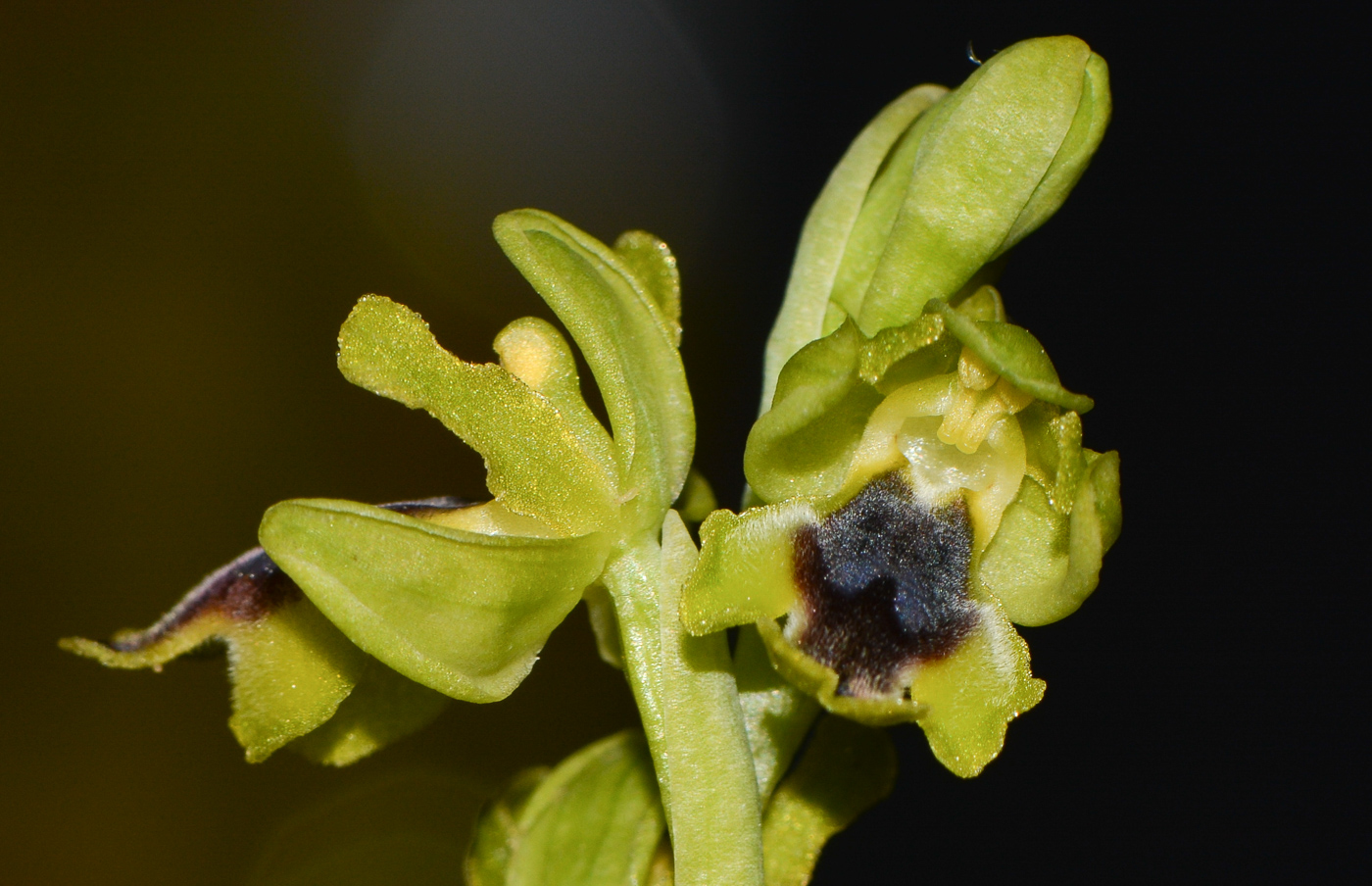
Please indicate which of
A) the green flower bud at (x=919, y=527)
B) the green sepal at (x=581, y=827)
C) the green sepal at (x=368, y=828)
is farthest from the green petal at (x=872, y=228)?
the green sepal at (x=368, y=828)

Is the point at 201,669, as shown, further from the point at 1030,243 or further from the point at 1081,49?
the point at 1081,49

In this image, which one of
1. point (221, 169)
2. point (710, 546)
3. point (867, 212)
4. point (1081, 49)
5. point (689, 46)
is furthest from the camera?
point (689, 46)

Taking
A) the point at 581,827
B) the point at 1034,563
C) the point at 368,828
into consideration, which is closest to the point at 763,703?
the point at 581,827

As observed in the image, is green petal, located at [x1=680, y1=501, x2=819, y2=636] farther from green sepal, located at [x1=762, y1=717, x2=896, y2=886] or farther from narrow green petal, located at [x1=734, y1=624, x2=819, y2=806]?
green sepal, located at [x1=762, y1=717, x2=896, y2=886]

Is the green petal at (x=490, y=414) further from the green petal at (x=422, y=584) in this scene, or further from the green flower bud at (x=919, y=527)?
the green flower bud at (x=919, y=527)

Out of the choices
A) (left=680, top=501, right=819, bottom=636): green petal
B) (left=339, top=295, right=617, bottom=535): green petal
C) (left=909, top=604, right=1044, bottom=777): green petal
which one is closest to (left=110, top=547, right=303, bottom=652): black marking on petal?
(left=339, top=295, right=617, bottom=535): green petal

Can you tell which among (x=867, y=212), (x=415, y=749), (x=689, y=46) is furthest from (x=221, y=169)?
(x=867, y=212)
